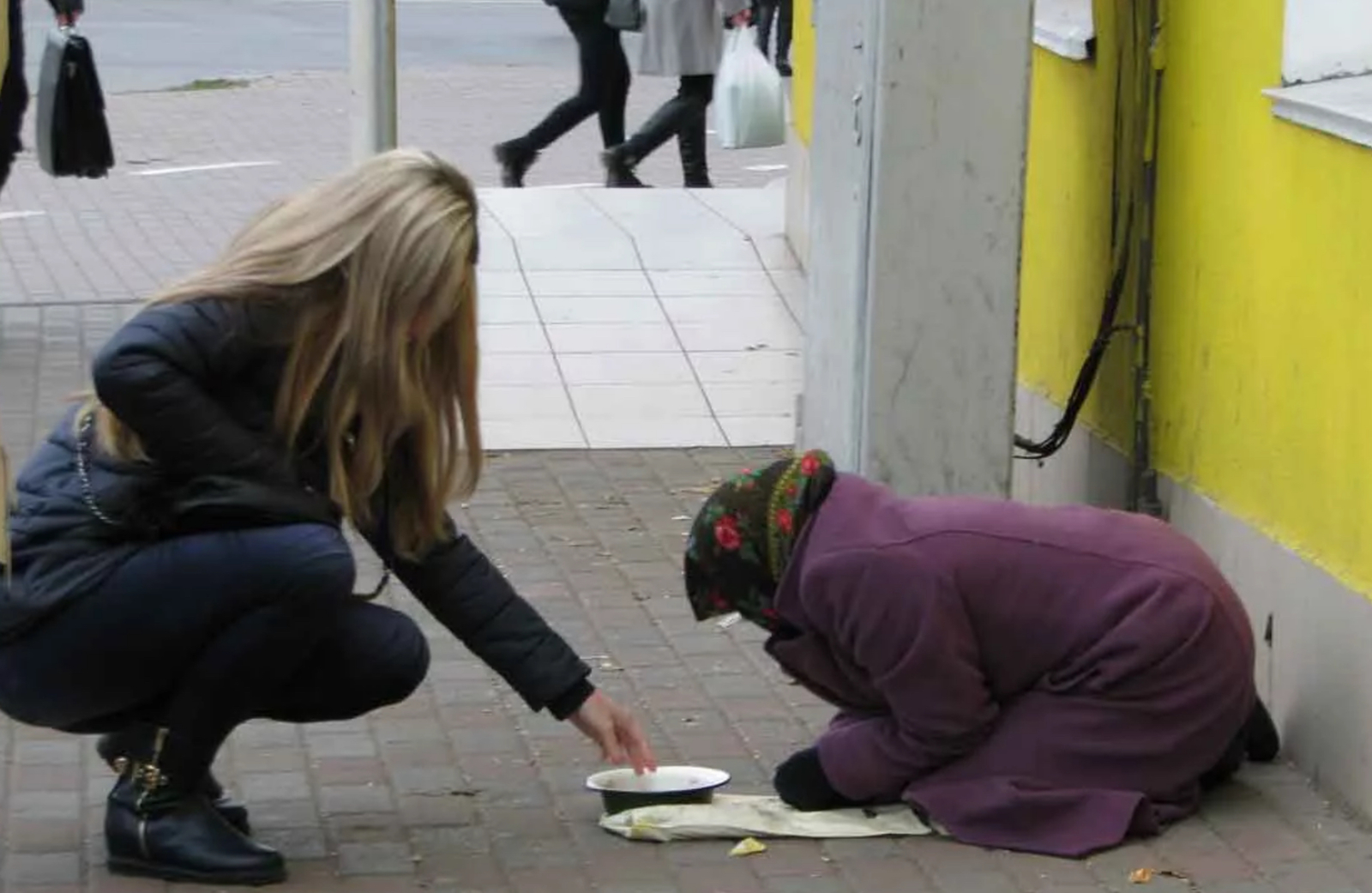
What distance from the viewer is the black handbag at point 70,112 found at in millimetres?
9086

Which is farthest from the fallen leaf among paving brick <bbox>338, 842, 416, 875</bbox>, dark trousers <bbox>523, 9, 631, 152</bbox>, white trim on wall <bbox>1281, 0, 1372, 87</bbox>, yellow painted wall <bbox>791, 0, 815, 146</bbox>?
dark trousers <bbox>523, 9, 631, 152</bbox>

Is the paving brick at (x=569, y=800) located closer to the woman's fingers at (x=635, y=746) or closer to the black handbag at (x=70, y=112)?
the woman's fingers at (x=635, y=746)

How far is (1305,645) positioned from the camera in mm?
5035

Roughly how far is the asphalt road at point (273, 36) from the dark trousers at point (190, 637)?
13.2 meters

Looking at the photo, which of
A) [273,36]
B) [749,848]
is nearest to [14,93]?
[749,848]

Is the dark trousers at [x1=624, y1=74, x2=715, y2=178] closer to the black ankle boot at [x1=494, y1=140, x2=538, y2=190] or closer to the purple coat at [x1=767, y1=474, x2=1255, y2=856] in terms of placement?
the black ankle boot at [x1=494, y1=140, x2=538, y2=190]

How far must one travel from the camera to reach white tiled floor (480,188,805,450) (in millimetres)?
8117

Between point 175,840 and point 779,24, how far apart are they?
13.3m

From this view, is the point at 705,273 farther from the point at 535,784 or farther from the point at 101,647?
the point at 101,647

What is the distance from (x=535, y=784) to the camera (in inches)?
197

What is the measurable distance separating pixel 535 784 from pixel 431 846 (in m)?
0.39

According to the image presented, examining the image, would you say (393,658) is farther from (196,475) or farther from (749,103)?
(749,103)

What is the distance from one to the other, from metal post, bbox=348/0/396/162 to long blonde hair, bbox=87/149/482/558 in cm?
374

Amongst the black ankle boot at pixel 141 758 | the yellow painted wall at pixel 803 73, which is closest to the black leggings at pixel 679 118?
the yellow painted wall at pixel 803 73
